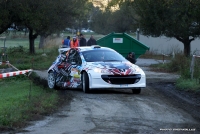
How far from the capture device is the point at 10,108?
11195 millimetres

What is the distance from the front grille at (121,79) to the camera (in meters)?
14.6

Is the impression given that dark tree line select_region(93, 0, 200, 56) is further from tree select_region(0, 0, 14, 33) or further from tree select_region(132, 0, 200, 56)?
tree select_region(0, 0, 14, 33)

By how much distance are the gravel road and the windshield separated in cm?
103

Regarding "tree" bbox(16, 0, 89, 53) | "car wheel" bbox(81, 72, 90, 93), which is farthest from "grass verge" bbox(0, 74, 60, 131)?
"tree" bbox(16, 0, 89, 53)

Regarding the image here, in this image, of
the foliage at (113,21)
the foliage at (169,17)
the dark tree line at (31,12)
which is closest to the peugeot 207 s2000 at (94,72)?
the dark tree line at (31,12)

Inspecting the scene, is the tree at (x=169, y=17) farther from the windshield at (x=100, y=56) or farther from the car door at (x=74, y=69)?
the car door at (x=74, y=69)

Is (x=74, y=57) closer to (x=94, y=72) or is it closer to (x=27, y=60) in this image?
(x=94, y=72)

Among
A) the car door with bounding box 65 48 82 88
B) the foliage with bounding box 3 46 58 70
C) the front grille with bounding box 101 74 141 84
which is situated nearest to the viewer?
the front grille with bounding box 101 74 141 84

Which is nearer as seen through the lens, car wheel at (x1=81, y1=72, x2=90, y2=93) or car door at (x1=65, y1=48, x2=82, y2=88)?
car wheel at (x1=81, y1=72, x2=90, y2=93)

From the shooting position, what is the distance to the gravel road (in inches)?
373

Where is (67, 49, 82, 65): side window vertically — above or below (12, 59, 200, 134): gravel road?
above

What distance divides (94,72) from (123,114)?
12.1ft

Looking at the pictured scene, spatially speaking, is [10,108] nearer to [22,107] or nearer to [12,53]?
[22,107]

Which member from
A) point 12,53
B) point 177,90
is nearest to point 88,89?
point 177,90
